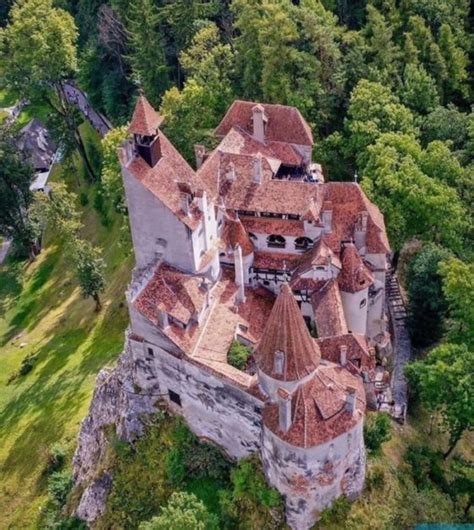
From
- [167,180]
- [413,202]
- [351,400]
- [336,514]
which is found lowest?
[336,514]

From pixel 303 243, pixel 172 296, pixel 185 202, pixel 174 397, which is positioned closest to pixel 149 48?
pixel 303 243

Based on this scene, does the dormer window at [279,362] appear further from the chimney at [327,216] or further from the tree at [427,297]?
the tree at [427,297]

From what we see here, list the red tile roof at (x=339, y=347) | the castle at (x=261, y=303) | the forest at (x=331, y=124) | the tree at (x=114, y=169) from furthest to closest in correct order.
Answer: the tree at (x=114, y=169) → the forest at (x=331, y=124) → the red tile roof at (x=339, y=347) → the castle at (x=261, y=303)

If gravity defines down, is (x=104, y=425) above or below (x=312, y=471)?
below

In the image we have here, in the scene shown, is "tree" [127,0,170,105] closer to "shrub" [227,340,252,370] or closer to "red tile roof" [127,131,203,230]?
"red tile roof" [127,131,203,230]

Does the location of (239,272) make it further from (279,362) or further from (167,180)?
(279,362)

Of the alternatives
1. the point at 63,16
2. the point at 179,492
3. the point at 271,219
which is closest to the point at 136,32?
the point at 63,16

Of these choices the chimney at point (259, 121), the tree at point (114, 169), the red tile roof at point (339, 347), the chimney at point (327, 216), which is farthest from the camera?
the tree at point (114, 169)

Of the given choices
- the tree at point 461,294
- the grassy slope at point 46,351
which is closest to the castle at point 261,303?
the tree at point 461,294
